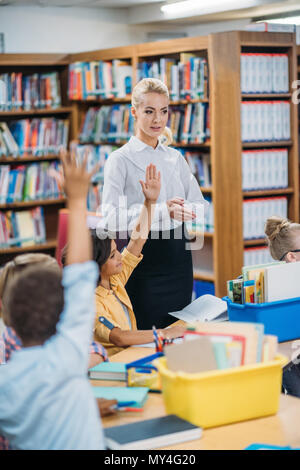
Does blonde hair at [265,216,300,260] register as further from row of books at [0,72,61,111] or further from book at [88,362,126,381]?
row of books at [0,72,61,111]

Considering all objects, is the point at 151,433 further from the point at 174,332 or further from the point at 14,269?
the point at 174,332

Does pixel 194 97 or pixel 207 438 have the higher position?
pixel 194 97

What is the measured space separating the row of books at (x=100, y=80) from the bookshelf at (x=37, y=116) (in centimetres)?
19

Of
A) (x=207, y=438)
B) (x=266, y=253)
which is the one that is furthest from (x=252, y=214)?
(x=207, y=438)

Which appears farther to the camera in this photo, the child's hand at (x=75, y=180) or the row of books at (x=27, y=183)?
the row of books at (x=27, y=183)

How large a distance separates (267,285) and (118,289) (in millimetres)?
628

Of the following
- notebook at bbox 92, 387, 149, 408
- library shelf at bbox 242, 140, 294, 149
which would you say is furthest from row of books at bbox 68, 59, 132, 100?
notebook at bbox 92, 387, 149, 408

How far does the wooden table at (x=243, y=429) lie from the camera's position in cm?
160

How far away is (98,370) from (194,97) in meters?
3.56

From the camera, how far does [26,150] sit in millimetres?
6141

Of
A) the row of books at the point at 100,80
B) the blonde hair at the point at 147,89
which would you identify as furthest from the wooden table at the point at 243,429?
the row of books at the point at 100,80

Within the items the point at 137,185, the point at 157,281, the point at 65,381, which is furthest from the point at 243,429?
the point at 137,185

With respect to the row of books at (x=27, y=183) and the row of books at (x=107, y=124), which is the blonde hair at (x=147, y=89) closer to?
the row of books at (x=107, y=124)
